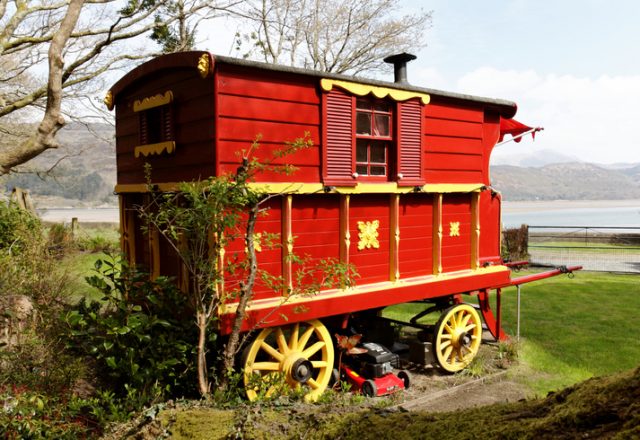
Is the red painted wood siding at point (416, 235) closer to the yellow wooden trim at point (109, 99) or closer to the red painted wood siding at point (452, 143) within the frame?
the red painted wood siding at point (452, 143)

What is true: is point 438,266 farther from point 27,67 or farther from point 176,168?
point 27,67

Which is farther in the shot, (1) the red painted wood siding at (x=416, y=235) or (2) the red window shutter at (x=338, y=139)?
(1) the red painted wood siding at (x=416, y=235)

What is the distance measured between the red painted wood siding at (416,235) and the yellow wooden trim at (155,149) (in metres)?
3.32

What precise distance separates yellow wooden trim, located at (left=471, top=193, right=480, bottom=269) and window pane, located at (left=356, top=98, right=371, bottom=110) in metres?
2.64

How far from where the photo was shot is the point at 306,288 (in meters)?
6.29

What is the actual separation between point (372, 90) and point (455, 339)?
163 inches

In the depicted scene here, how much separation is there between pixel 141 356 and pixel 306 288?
2.02 meters

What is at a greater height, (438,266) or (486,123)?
(486,123)

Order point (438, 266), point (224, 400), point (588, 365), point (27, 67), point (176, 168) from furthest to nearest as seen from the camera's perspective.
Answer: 1. point (27, 67)
2. point (588, 365)
3. point (438, 266)
4. point (176, 168)
5. point (224, 400)

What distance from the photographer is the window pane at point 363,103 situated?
7000mm

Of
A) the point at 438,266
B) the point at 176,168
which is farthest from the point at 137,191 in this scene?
the point at 438,266

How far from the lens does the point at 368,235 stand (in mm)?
7117

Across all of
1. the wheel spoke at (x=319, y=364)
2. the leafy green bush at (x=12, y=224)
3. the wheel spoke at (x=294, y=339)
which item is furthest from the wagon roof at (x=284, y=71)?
the leafy green bush at (x=12, y=224)

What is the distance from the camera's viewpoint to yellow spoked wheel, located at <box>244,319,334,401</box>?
585 cm
